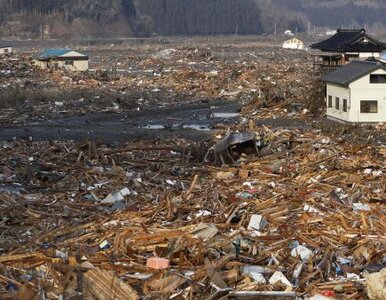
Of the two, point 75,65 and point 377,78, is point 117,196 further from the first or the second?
point 75,65

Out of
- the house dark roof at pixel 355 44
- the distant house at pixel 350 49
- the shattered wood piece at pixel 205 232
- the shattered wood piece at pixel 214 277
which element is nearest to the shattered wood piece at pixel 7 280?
the shattered wood piece at pixel 214 277

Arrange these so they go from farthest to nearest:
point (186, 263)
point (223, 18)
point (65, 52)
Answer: point (223, 18) → point (65, 52) → point (186, 263)

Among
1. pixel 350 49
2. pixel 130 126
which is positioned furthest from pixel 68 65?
pixel 130 126

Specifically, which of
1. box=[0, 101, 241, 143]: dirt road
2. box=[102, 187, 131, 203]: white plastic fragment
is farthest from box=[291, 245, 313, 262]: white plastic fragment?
box=[0, 101, 241, 143]: dirt road

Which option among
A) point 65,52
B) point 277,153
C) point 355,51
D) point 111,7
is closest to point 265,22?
point 111,7

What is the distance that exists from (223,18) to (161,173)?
5530 inches

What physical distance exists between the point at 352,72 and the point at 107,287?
58.8 feet

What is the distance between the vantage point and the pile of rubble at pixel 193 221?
8.08 m

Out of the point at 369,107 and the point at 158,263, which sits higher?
the point at 369,107

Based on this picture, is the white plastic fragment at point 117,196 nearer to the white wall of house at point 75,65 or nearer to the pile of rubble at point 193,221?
the pile of rubble at point 193,221

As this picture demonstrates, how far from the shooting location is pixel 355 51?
29750mm

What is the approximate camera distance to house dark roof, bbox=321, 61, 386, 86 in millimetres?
22797

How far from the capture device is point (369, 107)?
2302 cm

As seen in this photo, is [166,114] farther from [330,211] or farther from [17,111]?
[330,211]
